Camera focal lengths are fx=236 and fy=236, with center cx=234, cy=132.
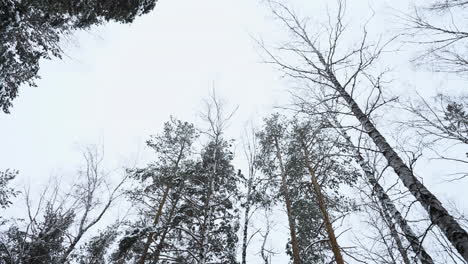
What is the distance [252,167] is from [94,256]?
8.38 metres

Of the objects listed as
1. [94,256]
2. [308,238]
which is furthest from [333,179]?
[94,256]

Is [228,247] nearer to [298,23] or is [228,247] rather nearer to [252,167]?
[252,167]

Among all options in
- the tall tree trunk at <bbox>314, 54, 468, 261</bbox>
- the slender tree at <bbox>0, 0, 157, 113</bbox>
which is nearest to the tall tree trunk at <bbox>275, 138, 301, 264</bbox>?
the tall tree trunk at <bbox>314, 54, 468, 261</bbox>

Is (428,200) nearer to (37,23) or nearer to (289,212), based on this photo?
(289,212)

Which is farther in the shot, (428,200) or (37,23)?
(37,23)

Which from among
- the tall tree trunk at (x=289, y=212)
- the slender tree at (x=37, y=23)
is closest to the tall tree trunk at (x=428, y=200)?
the tall tree trunk at (x=289, y=212)

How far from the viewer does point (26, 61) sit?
7.48m

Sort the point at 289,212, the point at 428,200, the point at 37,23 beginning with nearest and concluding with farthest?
1. the point at 428,200
2. the point at 37,23
3. the point at 289,212

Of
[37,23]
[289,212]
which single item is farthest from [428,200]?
[37,23]

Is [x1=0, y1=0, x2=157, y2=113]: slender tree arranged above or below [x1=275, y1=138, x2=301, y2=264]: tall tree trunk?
above

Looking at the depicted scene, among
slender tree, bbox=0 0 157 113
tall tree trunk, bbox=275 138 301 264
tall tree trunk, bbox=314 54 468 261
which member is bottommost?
tall tree trunk, bbox=314 54 468 261

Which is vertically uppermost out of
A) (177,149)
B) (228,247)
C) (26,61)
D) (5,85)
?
(177,149)

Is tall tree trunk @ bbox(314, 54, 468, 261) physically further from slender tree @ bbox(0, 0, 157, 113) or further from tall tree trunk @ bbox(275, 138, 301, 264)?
slender tree @ bbox(0, 0, 157, 113)

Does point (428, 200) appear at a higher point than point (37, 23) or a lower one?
lower
